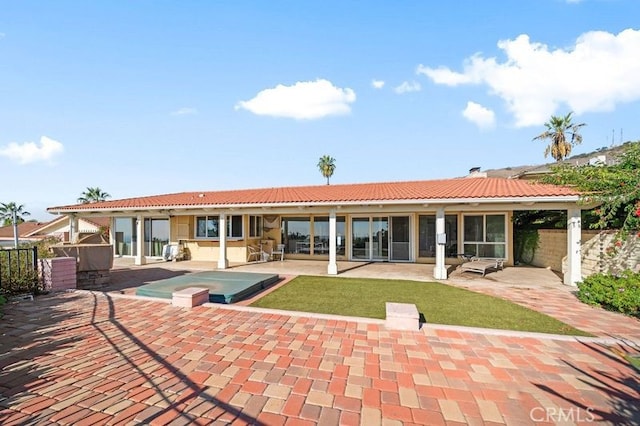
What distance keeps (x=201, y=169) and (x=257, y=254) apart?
337 inches

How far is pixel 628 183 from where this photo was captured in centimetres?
747

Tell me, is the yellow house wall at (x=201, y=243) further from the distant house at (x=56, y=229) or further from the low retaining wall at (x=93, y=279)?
the distant house at (x=56, y=229)

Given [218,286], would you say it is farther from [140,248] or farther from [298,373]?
[140,248]

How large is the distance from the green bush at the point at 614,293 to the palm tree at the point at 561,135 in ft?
89.2

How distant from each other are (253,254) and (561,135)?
31.8m

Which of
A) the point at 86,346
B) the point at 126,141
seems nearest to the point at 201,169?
the point at 126,141

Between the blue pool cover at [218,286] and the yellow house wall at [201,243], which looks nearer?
the blue pool cover at [218,286]

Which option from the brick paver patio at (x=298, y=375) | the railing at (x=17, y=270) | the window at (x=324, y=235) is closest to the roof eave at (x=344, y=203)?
the window at (x=324, y=235)

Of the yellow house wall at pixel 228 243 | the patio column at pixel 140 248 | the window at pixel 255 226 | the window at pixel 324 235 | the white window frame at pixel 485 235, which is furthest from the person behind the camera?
the window at pixel 255 226

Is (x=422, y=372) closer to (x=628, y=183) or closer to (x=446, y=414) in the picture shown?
(x=446, y=414)

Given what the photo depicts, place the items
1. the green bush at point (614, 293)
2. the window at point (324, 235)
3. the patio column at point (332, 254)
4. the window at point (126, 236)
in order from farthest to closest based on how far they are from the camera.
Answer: the window at point (126, 236) → the window at point (324, 235) → the patio column at point (332, 254) → the green bush at point (614, 293)

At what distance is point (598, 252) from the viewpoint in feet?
29.0

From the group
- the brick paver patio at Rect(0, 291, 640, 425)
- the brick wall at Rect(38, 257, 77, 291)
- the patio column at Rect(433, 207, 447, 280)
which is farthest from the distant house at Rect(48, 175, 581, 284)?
the brick paver patio at Rect(0, 291, 640, 425)

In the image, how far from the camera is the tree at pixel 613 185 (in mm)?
7426
